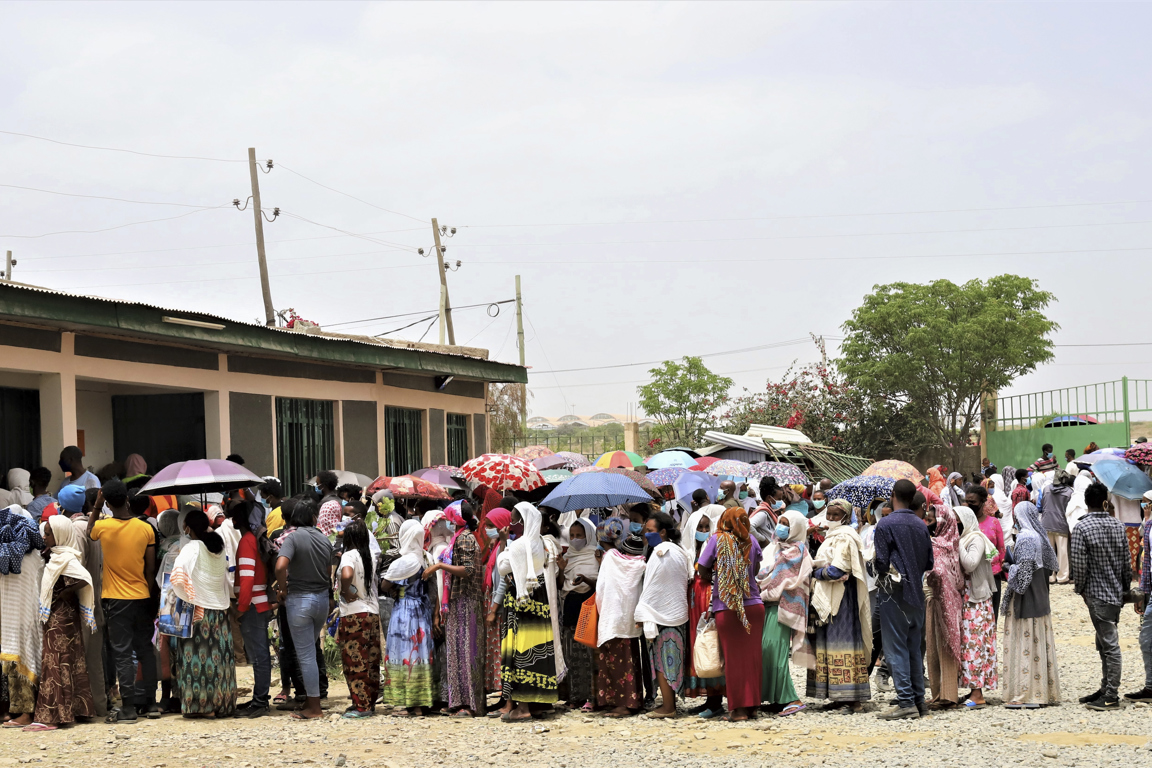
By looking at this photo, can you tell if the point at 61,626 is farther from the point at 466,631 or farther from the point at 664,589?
the point at 664,589

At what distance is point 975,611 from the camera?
8.78 meters

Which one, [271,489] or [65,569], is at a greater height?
[271,489]

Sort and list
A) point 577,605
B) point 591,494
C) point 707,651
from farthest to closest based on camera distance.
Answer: point 591,494
point 577,605
point 707,651

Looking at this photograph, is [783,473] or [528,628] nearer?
[528,628]

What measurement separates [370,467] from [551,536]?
33.8 ft

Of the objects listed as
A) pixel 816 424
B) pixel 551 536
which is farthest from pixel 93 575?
pixel 816 424

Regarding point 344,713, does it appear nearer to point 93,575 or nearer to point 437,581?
point 437,581

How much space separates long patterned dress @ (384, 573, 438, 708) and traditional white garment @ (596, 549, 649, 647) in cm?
138

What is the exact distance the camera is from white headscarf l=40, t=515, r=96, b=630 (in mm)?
8492

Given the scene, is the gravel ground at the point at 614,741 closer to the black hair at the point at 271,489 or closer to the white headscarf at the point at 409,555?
the white headscarf at the point at 409,555

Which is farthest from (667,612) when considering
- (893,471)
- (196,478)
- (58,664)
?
(893,471)

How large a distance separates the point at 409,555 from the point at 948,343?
88.2 feet

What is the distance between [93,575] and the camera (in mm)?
8836

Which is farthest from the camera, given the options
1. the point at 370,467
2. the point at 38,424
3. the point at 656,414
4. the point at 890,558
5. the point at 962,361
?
the point at 656,414
